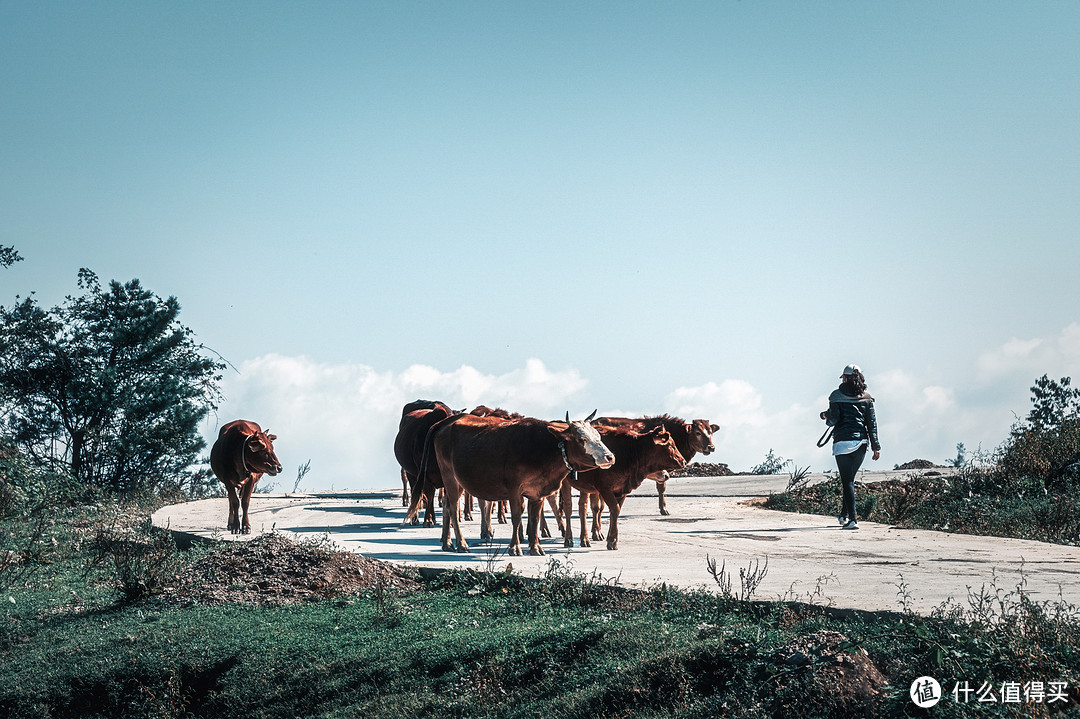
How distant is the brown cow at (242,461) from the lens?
14.1 m

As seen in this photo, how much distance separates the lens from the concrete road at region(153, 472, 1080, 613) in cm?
900

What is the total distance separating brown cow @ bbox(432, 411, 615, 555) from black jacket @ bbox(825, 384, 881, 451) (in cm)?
525

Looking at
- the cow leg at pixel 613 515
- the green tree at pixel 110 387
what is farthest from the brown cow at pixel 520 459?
the green tree at pixel 110 387

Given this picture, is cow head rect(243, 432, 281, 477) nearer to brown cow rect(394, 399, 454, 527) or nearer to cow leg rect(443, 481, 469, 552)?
brown cow rect(394, 399, 454, 527)

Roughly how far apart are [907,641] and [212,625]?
19.6 ft

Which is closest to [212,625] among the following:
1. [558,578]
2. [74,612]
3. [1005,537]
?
[74,612]

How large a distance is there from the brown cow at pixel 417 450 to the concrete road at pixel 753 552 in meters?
0.36

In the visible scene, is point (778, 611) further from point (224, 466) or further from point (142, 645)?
point (224, 466)

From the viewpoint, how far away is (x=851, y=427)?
49.9ft

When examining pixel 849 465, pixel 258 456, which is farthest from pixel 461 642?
pixel 849 465

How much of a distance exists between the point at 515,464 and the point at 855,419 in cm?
618

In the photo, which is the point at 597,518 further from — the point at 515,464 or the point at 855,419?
the point at 855,419

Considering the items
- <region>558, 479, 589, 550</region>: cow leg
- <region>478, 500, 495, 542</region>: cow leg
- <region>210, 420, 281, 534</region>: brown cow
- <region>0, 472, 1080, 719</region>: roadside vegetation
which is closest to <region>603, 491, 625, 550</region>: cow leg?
<region>558, 479, 589, 550</region>: cow leg

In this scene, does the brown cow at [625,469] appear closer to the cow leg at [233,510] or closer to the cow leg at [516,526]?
the cow leg at [516,526]
